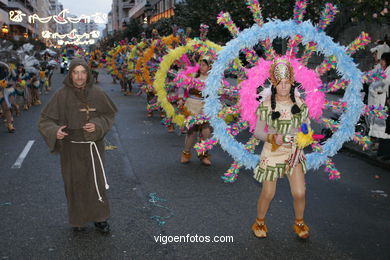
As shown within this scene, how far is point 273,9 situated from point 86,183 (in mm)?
15916

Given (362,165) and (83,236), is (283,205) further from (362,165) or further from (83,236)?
(362,165)

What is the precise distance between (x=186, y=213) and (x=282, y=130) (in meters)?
1.75

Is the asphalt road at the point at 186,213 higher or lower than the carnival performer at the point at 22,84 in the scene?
lower

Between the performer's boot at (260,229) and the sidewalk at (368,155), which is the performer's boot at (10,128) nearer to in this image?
the sidewalk at (368,155)

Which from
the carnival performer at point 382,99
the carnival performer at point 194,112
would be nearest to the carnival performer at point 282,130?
the carnival performer at point 194,112

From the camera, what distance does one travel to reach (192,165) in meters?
7.59

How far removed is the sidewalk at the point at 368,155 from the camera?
7594 millimetres

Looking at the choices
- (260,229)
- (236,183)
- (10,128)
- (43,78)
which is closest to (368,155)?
(236,183)

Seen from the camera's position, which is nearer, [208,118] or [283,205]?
[208,118]

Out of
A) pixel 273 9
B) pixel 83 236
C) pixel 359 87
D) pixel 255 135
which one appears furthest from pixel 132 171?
pixel 273 9

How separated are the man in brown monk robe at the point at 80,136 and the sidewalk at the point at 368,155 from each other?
5.27m

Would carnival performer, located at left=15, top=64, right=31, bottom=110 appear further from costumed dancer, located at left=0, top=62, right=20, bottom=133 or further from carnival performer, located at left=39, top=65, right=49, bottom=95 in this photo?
carnival performer, located at left=39, top=65, right=49, bottom=95

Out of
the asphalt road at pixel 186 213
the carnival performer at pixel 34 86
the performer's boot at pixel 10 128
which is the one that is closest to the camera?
the asphalt road at pixel 186 213

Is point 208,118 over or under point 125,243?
over
